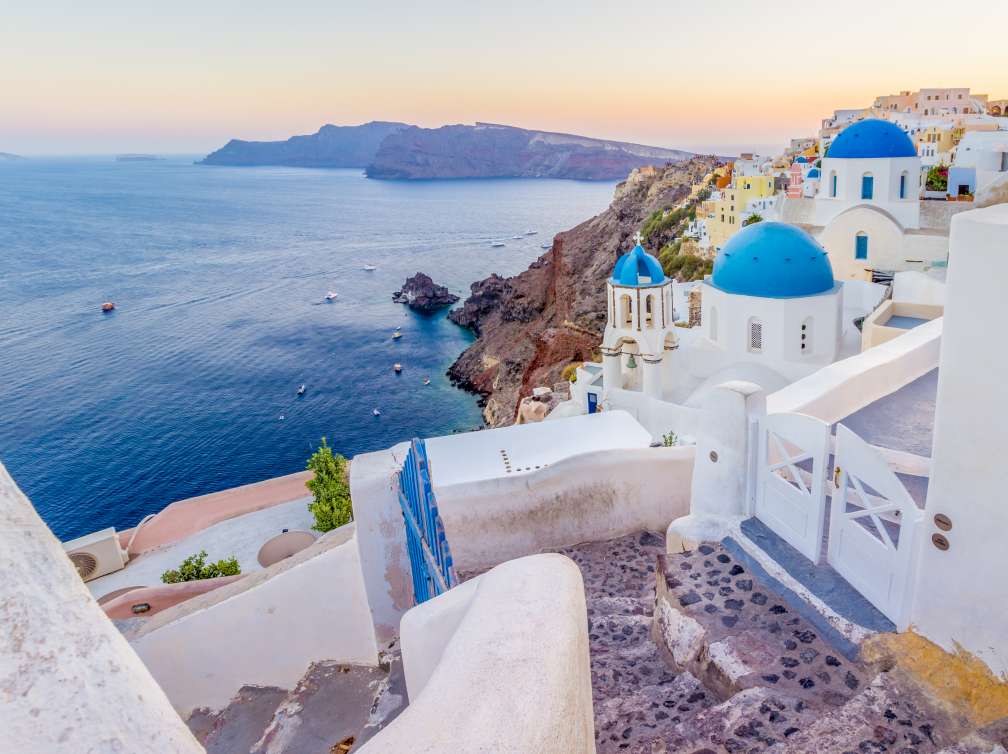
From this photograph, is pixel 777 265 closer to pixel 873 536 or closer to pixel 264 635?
pixel 873 536

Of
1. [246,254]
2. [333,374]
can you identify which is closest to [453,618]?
[333,374]

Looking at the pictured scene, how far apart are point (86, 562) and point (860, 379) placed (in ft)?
54.7

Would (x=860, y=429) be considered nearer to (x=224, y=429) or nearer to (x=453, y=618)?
(x=453, y=618)

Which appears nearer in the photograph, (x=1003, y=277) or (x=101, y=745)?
(x=101, y=745)

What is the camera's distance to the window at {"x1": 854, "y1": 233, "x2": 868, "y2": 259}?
73.0 feet

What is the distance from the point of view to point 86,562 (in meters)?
16.5

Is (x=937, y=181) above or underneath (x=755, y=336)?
above

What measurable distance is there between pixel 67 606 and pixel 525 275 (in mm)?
55937

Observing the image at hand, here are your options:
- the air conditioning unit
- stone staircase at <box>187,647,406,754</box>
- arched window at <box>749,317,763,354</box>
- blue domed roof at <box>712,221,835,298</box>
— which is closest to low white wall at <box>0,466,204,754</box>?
stone staircase at <box>187,647,406,754</box>

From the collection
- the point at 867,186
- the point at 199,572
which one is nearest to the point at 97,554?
the point at 199,572

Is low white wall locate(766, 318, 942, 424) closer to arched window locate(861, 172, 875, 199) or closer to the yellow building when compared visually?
arched window locate(861, 172, 875, 199)

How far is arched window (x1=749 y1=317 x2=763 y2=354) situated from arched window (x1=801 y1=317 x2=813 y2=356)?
0.82 meters

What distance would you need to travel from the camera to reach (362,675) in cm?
535

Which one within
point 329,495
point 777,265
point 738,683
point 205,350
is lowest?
point 205,350
